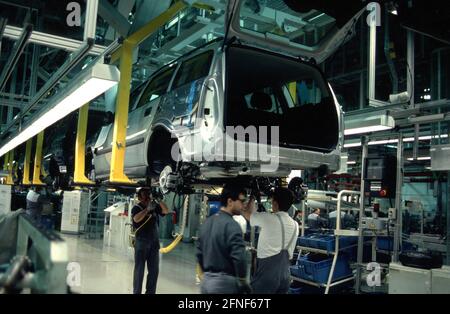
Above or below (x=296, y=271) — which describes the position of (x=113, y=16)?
above

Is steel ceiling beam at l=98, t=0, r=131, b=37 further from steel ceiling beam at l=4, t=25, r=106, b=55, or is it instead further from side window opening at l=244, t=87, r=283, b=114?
side window opening at l=244, t=87, r=283, b=114

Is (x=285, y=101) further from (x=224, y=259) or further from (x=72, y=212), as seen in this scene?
(x=72, y=212)

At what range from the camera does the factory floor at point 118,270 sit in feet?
20.6

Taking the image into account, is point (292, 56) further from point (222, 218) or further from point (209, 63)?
point (222, 218)

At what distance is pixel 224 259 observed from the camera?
10.3ft

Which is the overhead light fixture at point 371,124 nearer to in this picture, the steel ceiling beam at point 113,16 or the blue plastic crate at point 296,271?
the blue plastic crate at point 296,271

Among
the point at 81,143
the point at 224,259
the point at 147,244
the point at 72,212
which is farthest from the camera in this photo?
the point at 72,212

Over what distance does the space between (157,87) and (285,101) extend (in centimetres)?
163

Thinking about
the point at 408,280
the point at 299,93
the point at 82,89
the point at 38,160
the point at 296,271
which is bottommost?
the point at 296,271

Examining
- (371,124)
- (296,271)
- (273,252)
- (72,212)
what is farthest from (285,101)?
(72,212)

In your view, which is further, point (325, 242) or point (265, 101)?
point (325, 242)

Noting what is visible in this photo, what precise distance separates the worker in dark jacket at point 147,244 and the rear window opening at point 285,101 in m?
1.62
